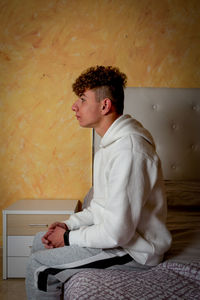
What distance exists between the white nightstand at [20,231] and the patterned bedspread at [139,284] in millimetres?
Answer: 988

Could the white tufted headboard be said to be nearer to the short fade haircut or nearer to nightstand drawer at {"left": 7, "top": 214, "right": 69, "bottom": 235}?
nightstand drawer at {"left": 7, "top": 214, "right": 69, "bottom": 235}

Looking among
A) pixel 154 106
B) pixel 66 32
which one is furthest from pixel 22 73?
pixel 154 106

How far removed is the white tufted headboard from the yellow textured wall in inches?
4.8

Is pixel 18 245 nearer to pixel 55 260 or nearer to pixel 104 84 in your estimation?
pixel 55 260

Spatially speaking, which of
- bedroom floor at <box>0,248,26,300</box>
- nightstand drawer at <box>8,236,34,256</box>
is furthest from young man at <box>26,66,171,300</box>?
nightstand drawer at <box>8,236,34,256</box>

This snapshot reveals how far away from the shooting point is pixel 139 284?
0.83 meters

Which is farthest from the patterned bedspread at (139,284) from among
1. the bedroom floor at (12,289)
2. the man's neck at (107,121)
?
the bedroom floor at (12,289)

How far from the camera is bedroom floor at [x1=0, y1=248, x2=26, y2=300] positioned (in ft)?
5.48

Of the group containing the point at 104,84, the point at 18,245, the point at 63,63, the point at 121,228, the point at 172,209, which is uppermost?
the point at 63,63

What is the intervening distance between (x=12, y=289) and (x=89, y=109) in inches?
48.3

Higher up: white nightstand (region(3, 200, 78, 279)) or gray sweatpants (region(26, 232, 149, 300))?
gray sweatpants (region(26, 232, 149, 300))

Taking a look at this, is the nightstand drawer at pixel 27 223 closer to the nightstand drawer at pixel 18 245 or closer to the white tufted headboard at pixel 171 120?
the nightstand drawer at pixel 18 245

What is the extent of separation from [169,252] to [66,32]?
1.82 m

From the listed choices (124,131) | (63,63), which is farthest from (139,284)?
(63,63)
